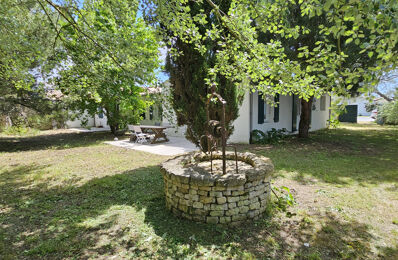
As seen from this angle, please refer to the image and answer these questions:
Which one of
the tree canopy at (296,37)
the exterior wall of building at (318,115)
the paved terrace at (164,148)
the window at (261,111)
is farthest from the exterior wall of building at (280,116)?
the tree canopy at (296,37)

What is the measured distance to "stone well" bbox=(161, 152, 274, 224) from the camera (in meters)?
2.87

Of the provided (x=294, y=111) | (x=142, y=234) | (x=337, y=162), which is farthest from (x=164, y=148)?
(x=294, y=111)

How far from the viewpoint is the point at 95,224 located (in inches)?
121

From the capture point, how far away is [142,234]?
278 cm

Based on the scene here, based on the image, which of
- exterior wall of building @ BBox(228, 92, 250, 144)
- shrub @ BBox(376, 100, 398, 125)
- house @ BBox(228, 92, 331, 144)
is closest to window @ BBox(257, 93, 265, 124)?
house @ BBox(228, 92, 331, 144)

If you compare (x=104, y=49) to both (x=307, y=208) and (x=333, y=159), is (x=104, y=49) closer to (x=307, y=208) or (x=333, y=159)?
(x=307, y=208)

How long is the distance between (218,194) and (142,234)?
1196 millimetres

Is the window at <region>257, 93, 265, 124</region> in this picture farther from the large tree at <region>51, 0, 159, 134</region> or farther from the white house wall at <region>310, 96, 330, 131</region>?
the large tree at <region>51, 0, 159, 134</region>

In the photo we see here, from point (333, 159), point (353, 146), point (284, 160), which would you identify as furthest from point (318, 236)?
point (353, 146)

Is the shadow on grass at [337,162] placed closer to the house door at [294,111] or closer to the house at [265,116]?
the house at [265,116]

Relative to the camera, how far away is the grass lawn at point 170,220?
2445mm

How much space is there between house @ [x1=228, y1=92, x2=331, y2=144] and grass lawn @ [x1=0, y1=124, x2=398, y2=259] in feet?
12.7

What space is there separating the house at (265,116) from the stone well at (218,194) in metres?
6.33

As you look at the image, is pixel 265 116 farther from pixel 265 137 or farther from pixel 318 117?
pixel 318 117
